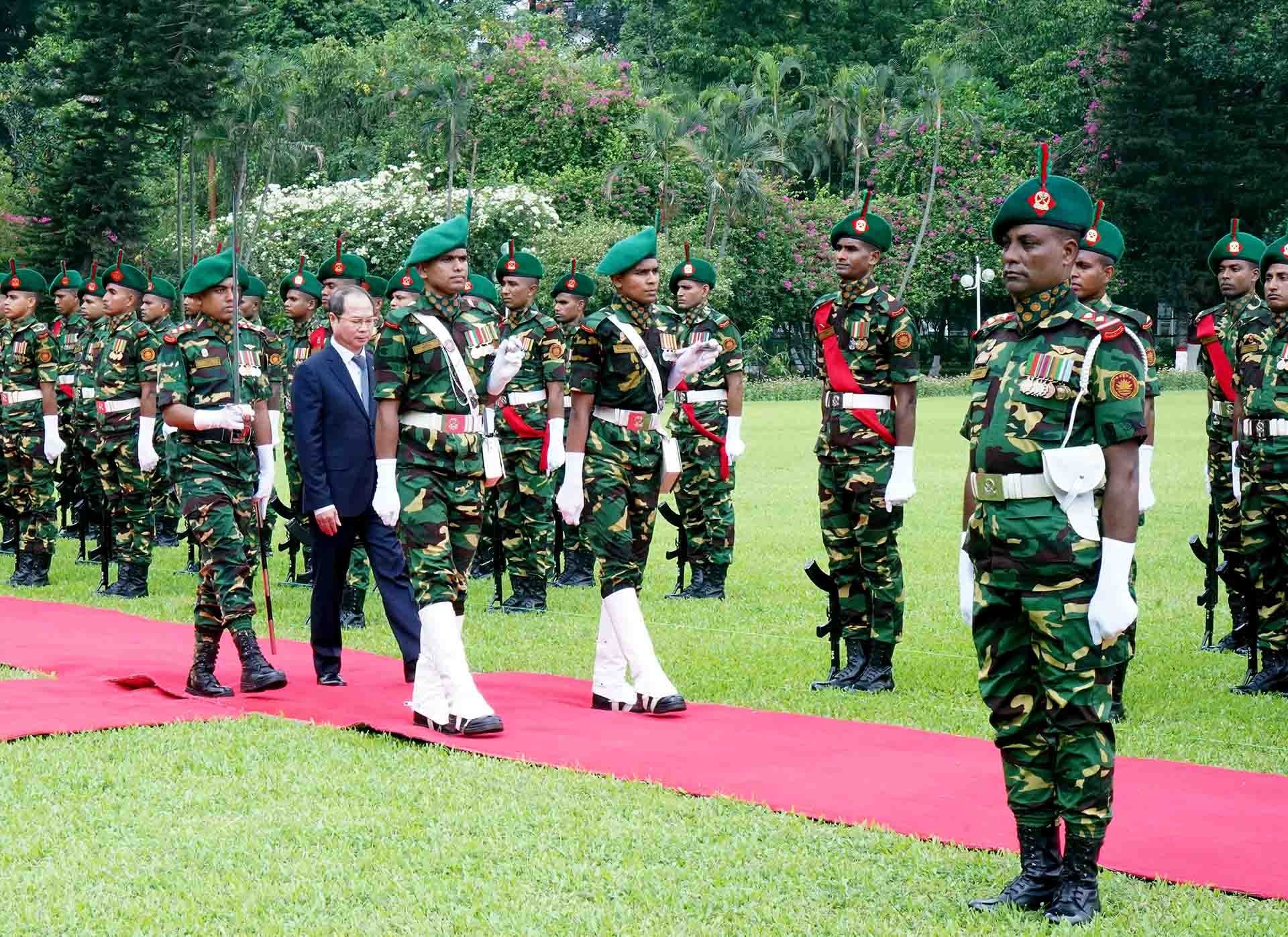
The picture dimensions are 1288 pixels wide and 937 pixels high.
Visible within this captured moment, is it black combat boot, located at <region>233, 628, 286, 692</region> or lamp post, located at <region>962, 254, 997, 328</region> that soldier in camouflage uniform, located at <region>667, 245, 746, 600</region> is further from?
lamp post, located at <region>962, 254, 997, 328</region>

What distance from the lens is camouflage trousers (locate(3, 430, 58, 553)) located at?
13016mm

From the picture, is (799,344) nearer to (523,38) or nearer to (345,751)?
(523,38)

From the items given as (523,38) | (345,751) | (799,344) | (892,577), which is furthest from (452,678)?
(799,344)

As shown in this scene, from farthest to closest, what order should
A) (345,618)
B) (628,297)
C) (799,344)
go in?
(799,344) < (345,618) < (628,297)

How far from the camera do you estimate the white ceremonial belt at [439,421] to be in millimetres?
7457

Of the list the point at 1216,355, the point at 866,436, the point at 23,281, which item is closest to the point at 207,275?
the point at 866,436

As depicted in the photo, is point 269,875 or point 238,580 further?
point 238,580

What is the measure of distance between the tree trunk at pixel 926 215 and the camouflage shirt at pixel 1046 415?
40.1 m

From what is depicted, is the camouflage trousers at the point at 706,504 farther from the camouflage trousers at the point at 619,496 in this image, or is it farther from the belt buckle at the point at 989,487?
the belt buckle at the point at 989,487

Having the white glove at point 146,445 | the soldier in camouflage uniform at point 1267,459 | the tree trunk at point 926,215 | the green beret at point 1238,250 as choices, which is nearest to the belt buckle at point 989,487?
the soldier in camouflage uniform at point 1267,459

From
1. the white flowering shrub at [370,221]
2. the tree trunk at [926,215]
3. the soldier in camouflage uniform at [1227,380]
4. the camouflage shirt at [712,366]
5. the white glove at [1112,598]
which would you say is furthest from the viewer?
the tree trunk at [926,215]

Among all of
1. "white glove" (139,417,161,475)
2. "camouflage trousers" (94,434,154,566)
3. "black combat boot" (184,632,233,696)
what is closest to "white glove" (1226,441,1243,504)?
"black combat boot" (184,632,233,696)

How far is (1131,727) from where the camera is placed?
7543 millimetres

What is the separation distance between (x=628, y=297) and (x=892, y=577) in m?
2.04
